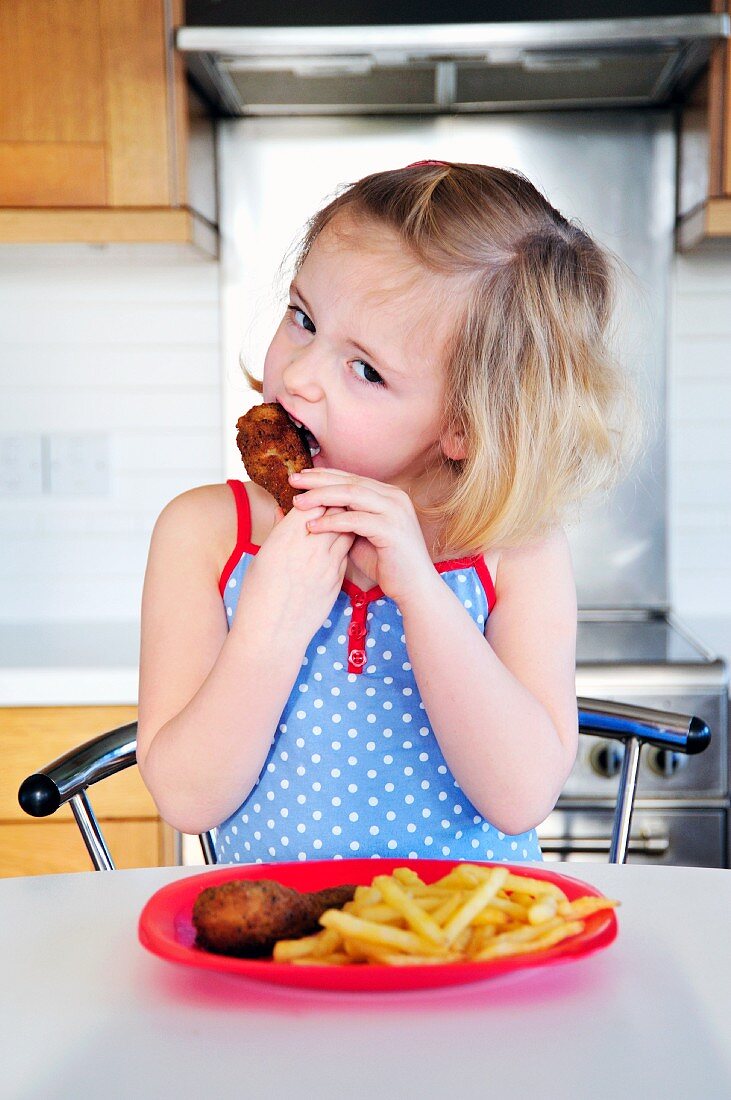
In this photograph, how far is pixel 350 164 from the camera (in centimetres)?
238

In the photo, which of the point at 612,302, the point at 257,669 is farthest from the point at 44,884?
the point at 612,302

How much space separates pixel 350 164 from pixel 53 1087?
2.11 meters

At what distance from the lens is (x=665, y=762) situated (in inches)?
73.2

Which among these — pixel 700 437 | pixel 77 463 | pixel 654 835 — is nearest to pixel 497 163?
pixel 700 437

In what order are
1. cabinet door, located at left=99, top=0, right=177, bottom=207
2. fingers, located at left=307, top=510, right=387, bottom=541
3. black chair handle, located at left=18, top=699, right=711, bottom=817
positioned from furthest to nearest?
1. cabinet door, located at left=99, top=0, right=177, bottom=207
2. black chair handle, located at left=18, top=699, right=711, bottom=817
3. fingers, located at left=307, top=510, right=387, bottom=541

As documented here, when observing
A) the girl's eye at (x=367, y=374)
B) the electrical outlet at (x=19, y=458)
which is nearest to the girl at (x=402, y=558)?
the girl's eye at (x=367, y=374)

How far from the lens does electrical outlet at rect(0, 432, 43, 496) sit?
2.42 metres

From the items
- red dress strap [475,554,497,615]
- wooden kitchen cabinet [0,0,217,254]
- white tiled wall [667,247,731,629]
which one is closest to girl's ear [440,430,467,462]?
red dress strap [475,554,497,615]

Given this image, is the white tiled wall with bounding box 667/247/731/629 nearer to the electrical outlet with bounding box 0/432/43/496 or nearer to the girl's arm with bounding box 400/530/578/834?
the electrical outlet with bounding box 0/432/43/496

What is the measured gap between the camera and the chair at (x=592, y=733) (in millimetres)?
1094

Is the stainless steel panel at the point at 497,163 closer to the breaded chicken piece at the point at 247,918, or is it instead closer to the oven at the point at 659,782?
the oven at the point at 659,782

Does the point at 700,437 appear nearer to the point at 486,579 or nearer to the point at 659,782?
the point at 659,782

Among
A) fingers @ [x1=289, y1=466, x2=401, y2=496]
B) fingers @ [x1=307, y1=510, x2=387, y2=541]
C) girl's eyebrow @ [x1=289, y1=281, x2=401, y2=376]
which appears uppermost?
girl's eyebrow @ [x1=289, y1=281, x2=401, y2=376]

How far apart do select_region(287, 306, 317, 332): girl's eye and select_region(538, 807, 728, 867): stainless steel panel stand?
1074mm
